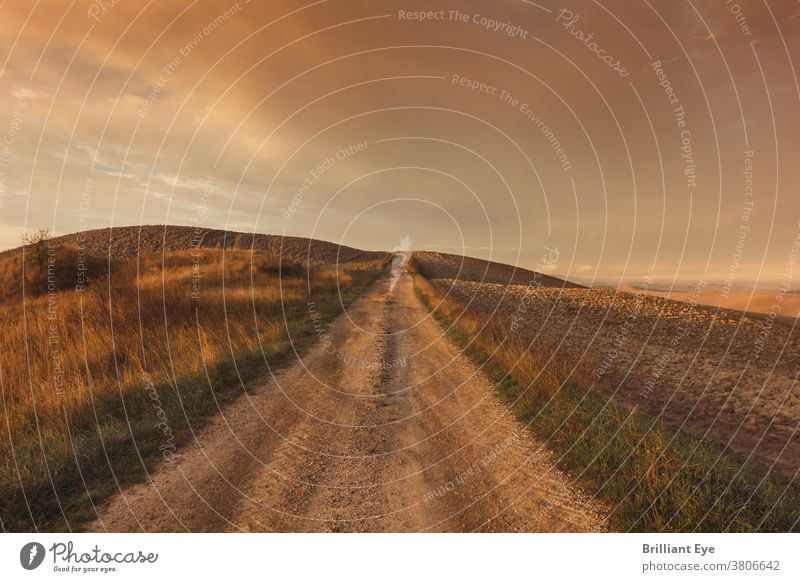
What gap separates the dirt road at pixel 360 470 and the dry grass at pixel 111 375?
761 mm

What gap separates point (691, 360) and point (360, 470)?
38.4 ft

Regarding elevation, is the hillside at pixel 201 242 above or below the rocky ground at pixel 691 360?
above

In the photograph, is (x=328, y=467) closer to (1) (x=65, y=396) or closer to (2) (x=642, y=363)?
(1) (x=65, y=396)

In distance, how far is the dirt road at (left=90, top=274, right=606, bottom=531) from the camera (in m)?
4.50

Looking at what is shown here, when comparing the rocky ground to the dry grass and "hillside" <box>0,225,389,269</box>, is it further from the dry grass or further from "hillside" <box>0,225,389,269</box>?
"hillside" <box>0,225,389,269</box>

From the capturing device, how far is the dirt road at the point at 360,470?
14.8ft

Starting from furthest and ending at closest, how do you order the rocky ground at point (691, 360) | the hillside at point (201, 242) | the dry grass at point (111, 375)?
the hillside at point (201, 242) < the rocky ground at point (691, 360) < the dry grass at point (111, 375)

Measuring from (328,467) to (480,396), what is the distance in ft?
13.5

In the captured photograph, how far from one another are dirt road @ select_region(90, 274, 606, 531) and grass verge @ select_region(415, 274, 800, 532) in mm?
408

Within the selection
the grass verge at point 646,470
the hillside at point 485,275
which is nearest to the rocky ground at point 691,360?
the grass verge at point 646,470

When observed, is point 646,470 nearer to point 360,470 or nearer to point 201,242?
point 360,470

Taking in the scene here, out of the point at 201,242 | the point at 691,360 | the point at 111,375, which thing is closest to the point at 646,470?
the point at 691,360

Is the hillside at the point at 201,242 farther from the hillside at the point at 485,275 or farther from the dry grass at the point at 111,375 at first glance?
the dry grass at the point at 111,375
